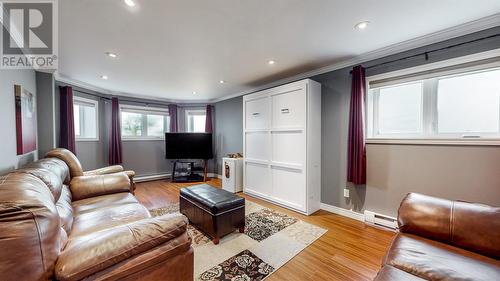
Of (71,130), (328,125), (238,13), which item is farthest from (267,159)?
(71,130)

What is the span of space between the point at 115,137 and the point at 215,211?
3834 millimetres

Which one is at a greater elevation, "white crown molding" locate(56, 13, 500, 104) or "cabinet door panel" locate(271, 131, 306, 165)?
"white crown molding" locate(56, 13, 500, 104)

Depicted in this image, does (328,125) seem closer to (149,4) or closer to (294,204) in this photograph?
(294,204)

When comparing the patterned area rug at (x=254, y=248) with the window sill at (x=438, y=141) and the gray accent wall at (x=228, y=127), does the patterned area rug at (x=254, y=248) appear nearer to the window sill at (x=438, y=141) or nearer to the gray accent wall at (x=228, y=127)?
the window sill at (x=438, y=141)

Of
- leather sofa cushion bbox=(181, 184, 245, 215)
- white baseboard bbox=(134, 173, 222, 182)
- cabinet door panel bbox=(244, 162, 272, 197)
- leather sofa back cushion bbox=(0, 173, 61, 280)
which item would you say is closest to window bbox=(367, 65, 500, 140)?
cabinet door panel bbox=(244, 162, 272, 197)

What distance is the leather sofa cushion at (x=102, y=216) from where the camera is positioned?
5.15 feet

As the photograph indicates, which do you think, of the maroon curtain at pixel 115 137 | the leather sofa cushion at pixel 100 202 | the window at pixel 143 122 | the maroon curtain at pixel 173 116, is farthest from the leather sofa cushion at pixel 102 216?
the maroon curtain at pixel 173 116

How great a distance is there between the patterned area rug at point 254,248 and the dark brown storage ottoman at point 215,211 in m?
0.12

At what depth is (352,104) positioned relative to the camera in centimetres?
272

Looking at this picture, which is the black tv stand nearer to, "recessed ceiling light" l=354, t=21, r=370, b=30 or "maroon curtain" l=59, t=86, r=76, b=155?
"maroon curtain" l=59, t=86, r=76, b=155

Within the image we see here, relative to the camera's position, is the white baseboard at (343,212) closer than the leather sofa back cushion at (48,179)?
No

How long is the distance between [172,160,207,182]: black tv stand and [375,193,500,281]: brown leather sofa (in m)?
4.46

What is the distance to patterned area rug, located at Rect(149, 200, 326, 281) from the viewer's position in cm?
173

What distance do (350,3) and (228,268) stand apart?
2569mm
